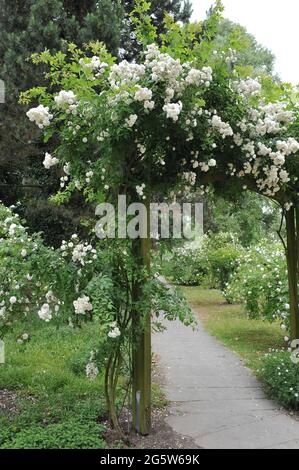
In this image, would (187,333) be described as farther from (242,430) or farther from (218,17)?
(218,17)

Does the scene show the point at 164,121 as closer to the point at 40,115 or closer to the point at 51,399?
the point at 40,115

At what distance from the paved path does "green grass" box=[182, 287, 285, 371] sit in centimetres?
34

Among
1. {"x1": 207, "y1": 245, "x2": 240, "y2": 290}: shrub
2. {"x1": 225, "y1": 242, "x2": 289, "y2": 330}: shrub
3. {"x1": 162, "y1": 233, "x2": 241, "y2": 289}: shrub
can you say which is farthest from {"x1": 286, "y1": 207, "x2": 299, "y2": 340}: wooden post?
{"x1": 207, "y1": 245, "x2": 240, "y2": 290}: shrub

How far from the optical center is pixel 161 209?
183 inches

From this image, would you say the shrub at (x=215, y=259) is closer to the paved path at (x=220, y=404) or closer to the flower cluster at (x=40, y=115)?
the paved path at (x=220, y=404)

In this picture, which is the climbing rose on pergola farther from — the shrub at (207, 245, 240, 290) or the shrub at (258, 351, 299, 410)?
the shrub at (207, 245, 240, 290)

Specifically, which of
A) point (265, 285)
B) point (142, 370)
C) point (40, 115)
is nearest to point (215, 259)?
point (265, 285)

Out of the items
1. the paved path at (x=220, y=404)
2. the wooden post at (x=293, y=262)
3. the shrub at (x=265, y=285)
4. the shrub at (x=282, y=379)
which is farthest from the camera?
the shrub at (x=265, y=285)

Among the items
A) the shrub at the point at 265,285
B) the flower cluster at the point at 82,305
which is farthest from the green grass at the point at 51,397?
the shrub at the point at 265,285

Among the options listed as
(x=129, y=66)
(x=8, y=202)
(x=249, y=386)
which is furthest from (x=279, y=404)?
(x=8, y=202)

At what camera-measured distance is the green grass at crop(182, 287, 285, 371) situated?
24.4 ft

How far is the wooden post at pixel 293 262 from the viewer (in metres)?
5.66

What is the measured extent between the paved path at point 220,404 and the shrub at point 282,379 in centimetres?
12

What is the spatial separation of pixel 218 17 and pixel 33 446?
3.47 m
